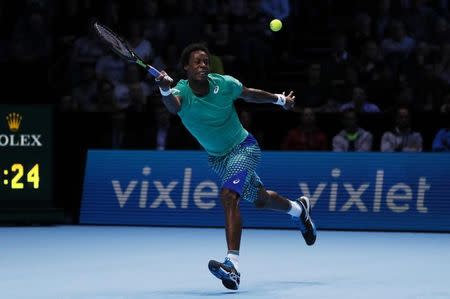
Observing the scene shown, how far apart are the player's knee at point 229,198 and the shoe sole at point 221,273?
0.66m

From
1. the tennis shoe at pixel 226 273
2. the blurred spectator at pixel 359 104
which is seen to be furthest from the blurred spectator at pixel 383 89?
the tennis shoe at pixel 226 273

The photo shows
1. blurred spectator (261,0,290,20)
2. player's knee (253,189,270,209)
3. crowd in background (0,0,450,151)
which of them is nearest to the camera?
player's knee (253,189,270,209)

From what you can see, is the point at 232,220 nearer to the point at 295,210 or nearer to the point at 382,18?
the point at 295,210

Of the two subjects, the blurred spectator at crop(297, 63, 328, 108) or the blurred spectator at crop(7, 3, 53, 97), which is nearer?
the blurred spectator at crop(297, 63, 328, 108)

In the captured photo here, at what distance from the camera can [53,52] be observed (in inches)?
666

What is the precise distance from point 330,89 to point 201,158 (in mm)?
2443

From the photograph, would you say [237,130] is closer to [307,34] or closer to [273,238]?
[273,238]

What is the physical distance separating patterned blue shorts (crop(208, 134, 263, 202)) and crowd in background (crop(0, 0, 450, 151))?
16.3ft

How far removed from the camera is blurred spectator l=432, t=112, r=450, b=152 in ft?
44.0

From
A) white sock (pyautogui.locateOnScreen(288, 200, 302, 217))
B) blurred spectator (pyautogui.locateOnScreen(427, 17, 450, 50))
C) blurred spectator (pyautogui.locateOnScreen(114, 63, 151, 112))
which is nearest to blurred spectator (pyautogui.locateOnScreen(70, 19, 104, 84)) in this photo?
blurred spectator (pyautogui.locateOnScreen(114, 63, 151, 112))

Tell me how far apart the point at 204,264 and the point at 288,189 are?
4.01m

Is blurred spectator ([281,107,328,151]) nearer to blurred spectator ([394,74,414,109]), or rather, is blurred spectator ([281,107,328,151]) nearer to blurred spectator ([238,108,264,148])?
blurred spectator ([238,108,264,148])

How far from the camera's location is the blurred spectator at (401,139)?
43.8ft

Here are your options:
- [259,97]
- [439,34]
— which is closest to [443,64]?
[439,34]
